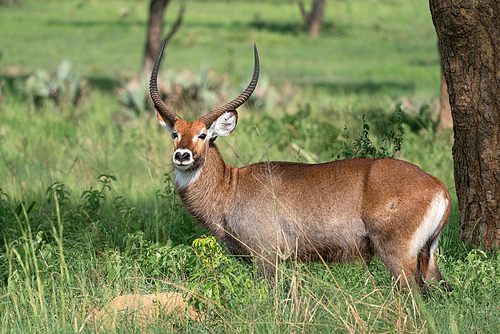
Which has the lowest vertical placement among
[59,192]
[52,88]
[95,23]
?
[59,192]

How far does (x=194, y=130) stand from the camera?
350 centimetres

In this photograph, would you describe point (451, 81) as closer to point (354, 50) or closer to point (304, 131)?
point (304, 131)

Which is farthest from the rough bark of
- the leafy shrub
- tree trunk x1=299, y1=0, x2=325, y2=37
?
tree trunk x1=299, y1=0, x2=325, y2=37

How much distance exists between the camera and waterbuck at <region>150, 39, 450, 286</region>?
302 centimetres

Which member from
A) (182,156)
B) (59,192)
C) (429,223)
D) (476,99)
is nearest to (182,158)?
(182,156)

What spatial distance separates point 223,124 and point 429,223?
1521mm

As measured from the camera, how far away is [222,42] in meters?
27.1

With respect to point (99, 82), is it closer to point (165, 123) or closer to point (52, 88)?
point (52, 88)

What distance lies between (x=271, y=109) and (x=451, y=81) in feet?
19.7

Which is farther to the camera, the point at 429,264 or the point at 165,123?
the point at 165,123

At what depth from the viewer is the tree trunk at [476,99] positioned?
3.28 meters

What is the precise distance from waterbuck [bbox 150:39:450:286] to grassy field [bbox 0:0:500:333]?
16 cm

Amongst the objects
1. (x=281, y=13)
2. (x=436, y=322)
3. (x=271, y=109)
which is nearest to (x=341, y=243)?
(x=436, y=322)

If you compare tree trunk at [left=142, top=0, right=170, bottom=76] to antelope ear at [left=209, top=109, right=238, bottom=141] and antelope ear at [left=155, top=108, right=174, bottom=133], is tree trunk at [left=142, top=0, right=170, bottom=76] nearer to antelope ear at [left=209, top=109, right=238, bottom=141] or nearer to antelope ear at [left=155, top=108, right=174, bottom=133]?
antelope ear at [left=155, top=108, right=174, bottom=133]
